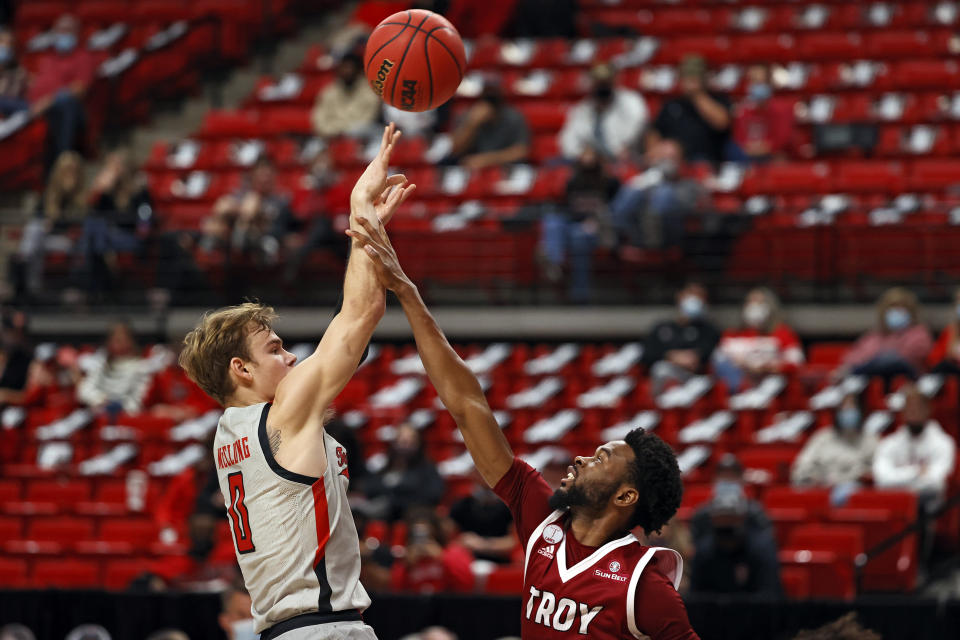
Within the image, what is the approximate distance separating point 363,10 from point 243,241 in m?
Result: 5.00

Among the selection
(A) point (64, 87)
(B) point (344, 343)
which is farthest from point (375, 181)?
(A) point (64, 87)

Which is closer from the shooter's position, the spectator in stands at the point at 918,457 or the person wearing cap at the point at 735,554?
the person wearing cap at the point at 735,554

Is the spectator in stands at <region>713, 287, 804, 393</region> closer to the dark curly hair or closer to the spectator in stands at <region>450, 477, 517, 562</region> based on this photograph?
the spectator in stands at <region>450, 477, 517, 562</region>

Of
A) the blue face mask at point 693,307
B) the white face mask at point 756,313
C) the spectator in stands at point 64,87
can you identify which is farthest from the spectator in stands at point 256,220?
the white face mask at point 756,313

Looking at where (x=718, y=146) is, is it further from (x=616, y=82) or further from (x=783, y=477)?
(x=783, y=477)

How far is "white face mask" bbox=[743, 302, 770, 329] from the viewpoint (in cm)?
1232

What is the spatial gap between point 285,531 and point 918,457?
6983 millimetres

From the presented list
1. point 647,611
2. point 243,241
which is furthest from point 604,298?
point 647,611

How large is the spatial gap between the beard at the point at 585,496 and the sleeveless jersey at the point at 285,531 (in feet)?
2.32

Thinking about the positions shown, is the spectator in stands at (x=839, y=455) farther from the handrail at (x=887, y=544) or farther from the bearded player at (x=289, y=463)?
the bearded player at (x=289, y=463)

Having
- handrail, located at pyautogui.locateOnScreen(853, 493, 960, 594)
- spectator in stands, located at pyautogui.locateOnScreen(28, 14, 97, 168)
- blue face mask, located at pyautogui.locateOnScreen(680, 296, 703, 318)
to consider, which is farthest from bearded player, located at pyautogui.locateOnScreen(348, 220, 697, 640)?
spectator in stands, located at pyautogui.locateOnScreen(28, 14, 97, 168)

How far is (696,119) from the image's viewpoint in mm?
14219

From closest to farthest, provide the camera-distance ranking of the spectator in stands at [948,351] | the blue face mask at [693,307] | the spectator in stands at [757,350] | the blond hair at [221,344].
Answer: the blond hair at [221,344] → the spectator in stands at [948,351] → the spectator in stands at [757,350] → the blue face mask at [693,307]

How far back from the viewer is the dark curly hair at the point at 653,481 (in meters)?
4.75
